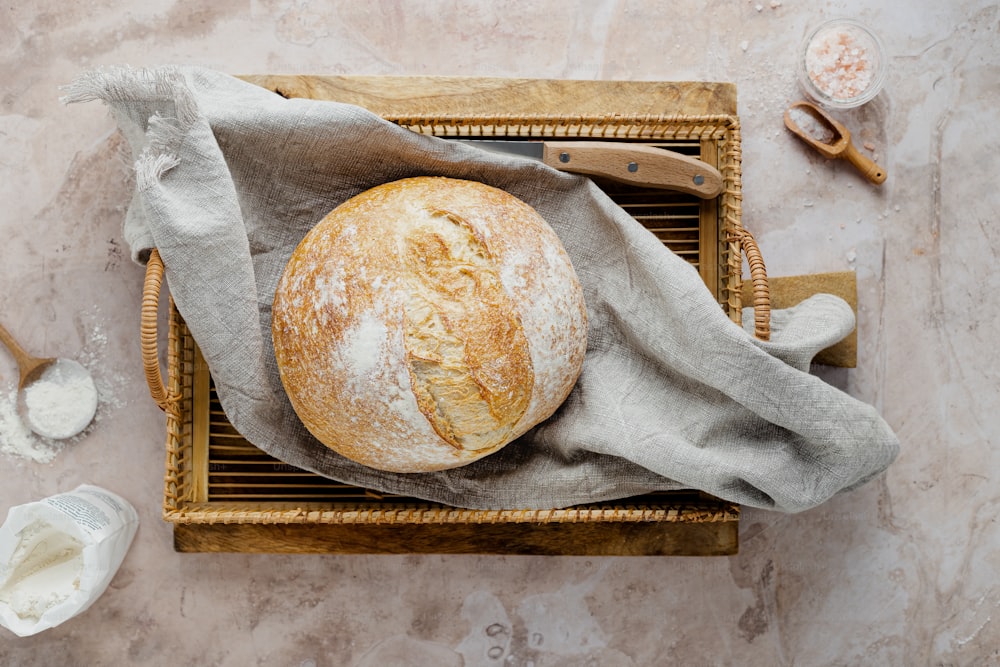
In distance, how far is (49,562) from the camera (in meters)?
1.31

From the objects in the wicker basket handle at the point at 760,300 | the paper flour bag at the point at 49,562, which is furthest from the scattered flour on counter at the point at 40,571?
the wicker basket handle at the point at 760,300

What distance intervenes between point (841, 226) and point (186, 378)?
1348mm

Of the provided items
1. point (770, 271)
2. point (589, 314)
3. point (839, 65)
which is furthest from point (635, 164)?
point (839, 65)

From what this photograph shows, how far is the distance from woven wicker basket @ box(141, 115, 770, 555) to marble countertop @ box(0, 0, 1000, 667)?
0.35 feet

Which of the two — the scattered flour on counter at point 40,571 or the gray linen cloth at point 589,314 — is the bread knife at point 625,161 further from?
the scattered flour on counter at point 40,571

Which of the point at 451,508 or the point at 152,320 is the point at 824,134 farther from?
the point at 152,320

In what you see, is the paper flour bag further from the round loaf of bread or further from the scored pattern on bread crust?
the scored pattern on bread crust

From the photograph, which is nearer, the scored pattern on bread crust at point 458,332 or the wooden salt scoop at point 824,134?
the scored pattern on bread crust at point 458,332

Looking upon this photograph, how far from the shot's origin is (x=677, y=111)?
1.39m

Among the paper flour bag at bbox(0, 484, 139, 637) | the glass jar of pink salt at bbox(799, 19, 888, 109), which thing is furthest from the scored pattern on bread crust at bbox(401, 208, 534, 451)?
the glass jar of pink salt at bbox(799, 19, 888, 109)

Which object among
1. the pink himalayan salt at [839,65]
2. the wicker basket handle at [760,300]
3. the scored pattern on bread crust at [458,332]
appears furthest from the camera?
the pink himalayan salt at [839,65]

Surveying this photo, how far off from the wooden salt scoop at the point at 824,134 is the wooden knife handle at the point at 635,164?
1.00 ft

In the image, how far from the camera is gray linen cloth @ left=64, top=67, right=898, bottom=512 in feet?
3.88

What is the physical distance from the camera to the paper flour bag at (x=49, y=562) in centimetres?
126
